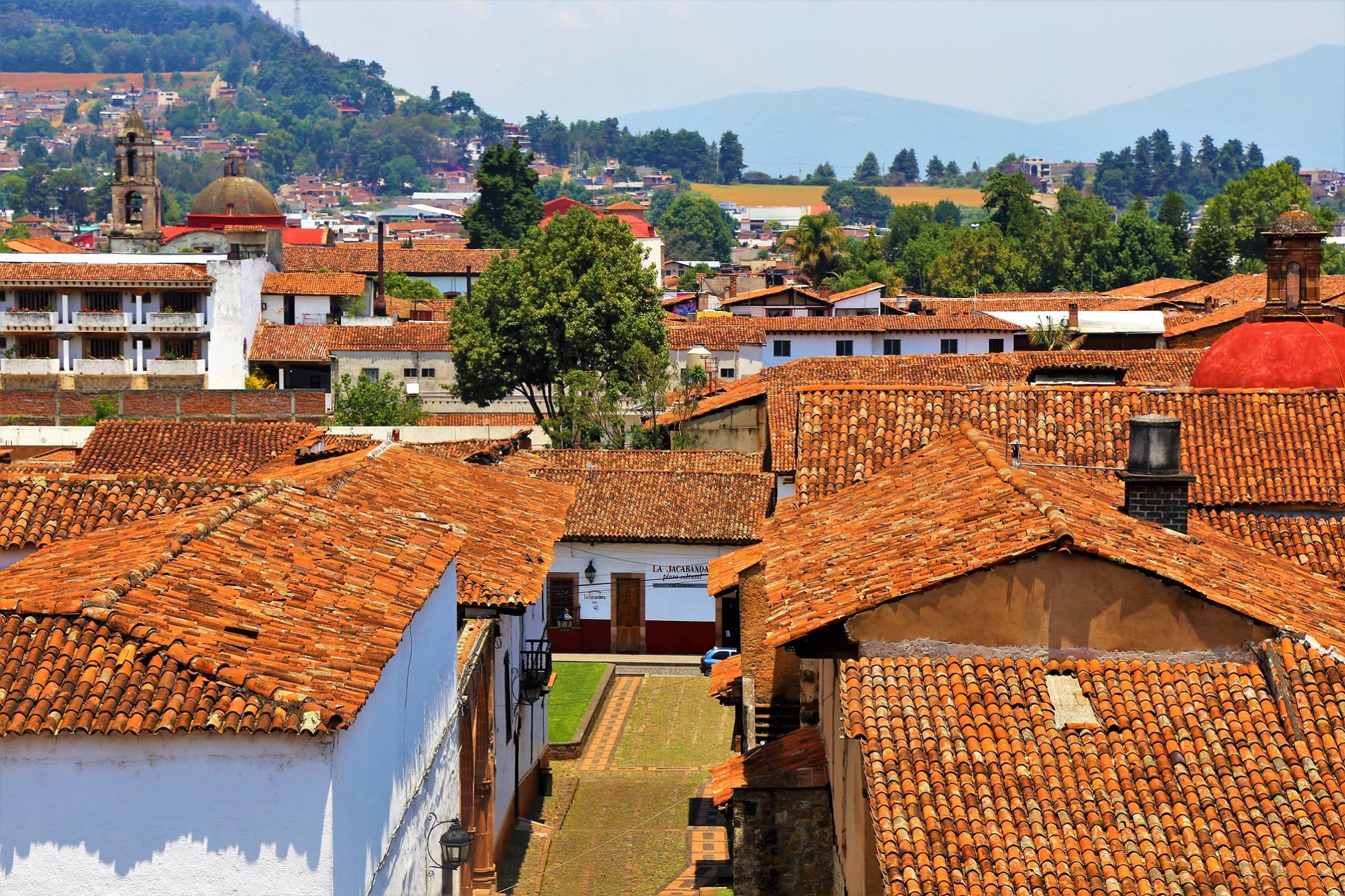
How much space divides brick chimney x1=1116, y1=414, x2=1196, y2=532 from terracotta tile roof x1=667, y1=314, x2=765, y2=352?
160ft

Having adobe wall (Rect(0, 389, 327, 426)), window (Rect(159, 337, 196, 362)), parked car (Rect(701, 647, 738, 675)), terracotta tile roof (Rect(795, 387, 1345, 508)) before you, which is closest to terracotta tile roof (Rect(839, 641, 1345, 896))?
terracotta tile roof (Rect(795, 387, 1345, 508))

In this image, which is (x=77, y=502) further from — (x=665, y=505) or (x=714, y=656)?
(x=665, y=505)

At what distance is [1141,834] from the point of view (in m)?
11.6

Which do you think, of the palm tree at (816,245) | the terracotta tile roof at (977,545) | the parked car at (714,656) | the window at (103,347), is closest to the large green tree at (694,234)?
the palm tree at (816,245)

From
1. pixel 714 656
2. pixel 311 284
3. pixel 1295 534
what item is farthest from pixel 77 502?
pixel 311 284

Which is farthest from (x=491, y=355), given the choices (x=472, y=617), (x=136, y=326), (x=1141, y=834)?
(x=1141, y=834)

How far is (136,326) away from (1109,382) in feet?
158

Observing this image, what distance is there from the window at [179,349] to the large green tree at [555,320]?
13440 mm

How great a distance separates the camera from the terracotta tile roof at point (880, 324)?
203 feet

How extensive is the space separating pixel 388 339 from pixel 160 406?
1774cm

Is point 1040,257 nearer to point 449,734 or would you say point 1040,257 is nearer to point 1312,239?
point 1312,239

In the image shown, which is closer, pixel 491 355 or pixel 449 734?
pixel 449 734

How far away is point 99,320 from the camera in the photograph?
66.2 m

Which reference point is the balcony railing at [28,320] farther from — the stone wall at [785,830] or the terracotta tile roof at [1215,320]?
the stone wall at [785,830]
